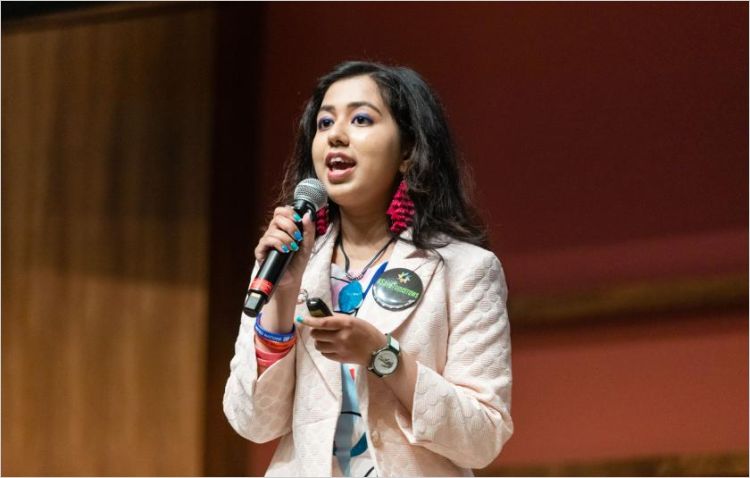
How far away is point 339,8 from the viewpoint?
11.7ft

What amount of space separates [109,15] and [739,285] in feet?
7.59

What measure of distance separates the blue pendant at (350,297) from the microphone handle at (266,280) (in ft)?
0.62

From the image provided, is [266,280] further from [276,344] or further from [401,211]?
[401,211]

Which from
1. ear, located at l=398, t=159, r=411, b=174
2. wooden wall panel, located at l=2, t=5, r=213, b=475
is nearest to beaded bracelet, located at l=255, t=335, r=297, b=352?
ear, located at l=398, t=159, r=411, b=174

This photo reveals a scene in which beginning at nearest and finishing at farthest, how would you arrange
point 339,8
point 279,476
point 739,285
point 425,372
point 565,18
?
point 425,372, point 279,476, point 739,285, point 565,18, point 339,8

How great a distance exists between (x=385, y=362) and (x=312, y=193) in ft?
0.93

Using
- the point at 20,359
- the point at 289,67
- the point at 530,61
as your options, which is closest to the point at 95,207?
the point at 20,359

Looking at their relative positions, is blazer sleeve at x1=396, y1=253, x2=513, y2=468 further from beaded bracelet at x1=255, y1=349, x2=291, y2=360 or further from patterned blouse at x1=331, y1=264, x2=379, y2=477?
beaded bracelet at x1=255, y1=349, x2=291, y2=360

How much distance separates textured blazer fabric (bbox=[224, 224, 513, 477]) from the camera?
1508mm

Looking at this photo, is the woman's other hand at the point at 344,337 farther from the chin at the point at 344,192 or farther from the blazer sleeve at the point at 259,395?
the chin at the point at 344,192

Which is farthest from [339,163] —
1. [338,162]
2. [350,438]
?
[350,438]

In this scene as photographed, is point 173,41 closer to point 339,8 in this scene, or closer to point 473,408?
point 339,8

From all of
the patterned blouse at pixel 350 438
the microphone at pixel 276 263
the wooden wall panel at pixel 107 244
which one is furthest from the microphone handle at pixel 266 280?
the wooden wall panel at pixel 107 244

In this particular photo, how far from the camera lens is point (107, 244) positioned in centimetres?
362
